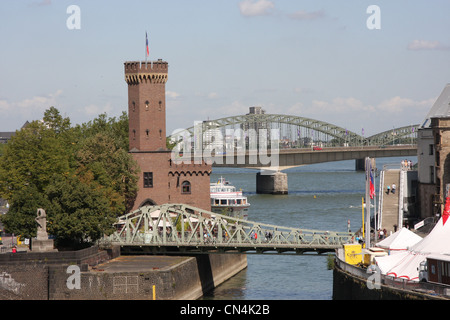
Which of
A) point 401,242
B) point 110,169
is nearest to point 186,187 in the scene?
point 110,169

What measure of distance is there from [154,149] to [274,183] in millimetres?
76969

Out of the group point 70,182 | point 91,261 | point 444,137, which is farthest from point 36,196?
point 444,137

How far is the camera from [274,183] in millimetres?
156750

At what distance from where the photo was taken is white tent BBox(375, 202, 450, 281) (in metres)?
46.0

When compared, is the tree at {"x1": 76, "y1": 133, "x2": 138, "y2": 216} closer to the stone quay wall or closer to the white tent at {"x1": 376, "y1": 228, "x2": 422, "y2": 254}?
the stone quay wall

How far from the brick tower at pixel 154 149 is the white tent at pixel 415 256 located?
35395 mm

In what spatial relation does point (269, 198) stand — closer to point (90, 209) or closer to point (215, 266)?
point (215, 266)

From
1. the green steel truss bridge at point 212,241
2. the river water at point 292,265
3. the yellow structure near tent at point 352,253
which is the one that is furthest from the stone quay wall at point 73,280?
the yellow structure near tent at point 352,253

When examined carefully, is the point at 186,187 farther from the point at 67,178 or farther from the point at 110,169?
the point at 67,178

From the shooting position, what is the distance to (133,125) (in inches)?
3219

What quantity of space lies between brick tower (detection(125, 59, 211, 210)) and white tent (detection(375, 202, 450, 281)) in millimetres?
35395

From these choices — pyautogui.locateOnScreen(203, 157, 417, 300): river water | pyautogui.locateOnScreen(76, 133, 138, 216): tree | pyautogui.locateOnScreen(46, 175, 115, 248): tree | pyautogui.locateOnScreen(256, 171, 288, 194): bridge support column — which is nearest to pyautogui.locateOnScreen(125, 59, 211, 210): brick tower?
pyautogui.locateOnScreen(76, 133, 138, 216): tree

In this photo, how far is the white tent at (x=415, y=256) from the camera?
46031 millimetres

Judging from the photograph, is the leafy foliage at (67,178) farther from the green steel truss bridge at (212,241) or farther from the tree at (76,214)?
the green steel truss bridge at (212,241)
